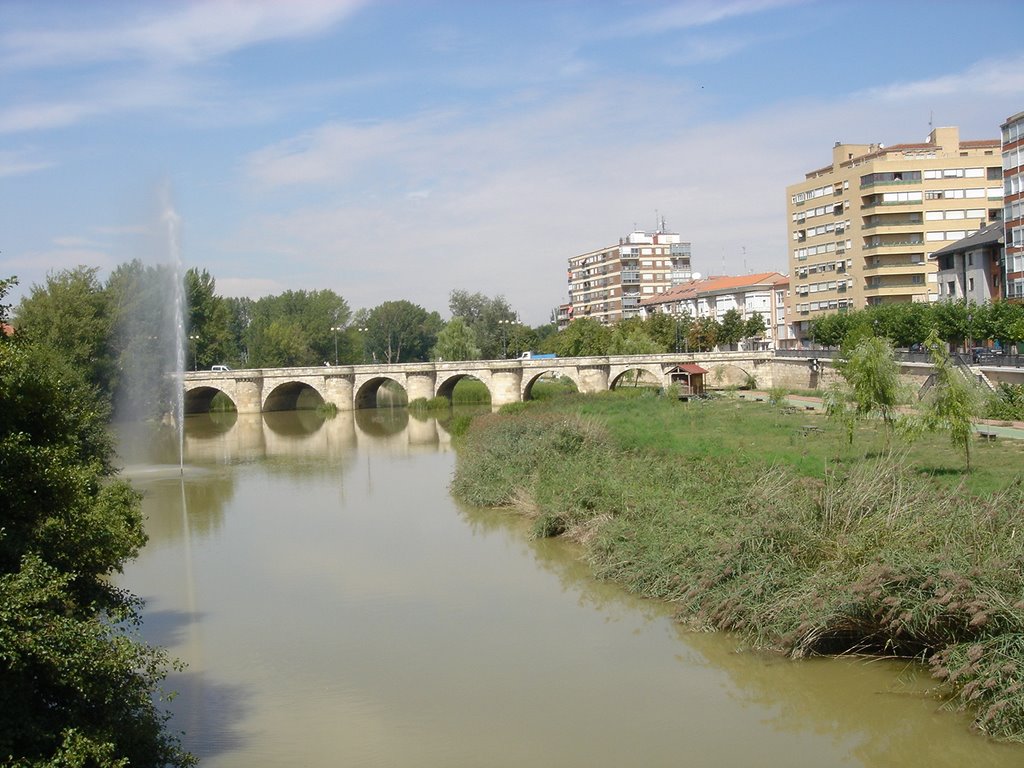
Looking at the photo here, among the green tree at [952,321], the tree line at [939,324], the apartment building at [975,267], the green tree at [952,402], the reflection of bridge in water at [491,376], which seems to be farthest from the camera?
the reflection of bridge in water at [491,376]

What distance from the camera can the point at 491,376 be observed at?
6662 cm

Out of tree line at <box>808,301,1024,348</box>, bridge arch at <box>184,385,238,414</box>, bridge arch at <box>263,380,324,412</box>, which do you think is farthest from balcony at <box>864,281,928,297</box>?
bridge arch at <box>184,385,238,414</box>

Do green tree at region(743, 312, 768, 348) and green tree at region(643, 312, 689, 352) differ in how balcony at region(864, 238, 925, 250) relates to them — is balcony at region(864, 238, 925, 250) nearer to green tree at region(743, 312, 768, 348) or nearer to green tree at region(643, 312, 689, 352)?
green tree at region(743, 312, 768, 348)

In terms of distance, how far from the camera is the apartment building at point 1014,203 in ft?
142

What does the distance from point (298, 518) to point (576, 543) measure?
9220mm

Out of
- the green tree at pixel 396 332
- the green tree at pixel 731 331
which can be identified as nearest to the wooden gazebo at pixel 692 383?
the green tree at pixel 731 331

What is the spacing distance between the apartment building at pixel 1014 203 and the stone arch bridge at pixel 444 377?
19336 millimetres

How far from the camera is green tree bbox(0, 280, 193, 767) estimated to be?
25.5 feet

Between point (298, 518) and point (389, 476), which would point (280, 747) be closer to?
point (298, 518)

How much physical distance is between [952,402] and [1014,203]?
27.6 meters

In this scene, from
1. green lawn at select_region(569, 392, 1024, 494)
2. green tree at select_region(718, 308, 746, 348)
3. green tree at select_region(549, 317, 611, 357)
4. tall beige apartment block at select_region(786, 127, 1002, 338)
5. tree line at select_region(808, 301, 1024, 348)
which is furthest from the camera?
green tree at select_region(549, 317, 611, 357)

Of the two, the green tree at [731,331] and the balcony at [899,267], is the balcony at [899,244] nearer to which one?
the balcony at [899,267]

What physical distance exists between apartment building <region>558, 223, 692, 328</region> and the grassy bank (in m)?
96.6

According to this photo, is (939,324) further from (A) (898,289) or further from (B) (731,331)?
(B) (731,331)
